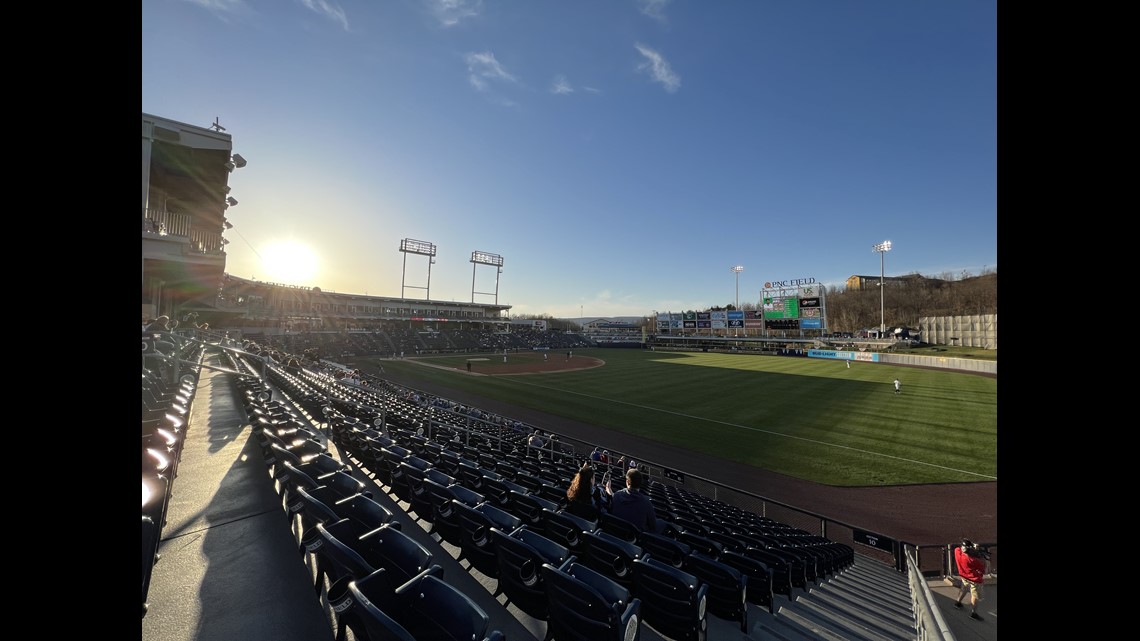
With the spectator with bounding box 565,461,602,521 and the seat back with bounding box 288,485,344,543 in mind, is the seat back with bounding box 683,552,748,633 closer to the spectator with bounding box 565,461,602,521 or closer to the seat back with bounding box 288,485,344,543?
the spectator with bounding box 565,461,602,521

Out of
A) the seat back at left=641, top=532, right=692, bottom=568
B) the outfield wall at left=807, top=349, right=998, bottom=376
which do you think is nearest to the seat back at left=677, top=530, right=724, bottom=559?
the seat back at left=641, top=532, right=692, bottom=568

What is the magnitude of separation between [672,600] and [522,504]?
247 cm

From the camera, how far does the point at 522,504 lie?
571cm

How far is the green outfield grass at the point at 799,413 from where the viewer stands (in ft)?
54.4

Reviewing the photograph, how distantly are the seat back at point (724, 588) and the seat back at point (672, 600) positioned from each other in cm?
67

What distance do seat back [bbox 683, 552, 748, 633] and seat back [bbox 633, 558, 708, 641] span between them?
2.20 ft

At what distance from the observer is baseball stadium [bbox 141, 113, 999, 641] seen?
356cm

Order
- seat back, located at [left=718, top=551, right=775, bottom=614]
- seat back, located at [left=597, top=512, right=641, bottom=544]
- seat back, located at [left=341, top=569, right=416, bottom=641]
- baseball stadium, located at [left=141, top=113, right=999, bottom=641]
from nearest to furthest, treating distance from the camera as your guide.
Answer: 1. seat back, located at [left=341, top=569, right=416, bottom=641]
2. baseball stadium, located at [left=141, top=113, right=999, bottom=641]
3. seat back, located at [left=718, top=551, right=775, bottom=614]
4. seat back, located at [left=597, top=512, right=641, bottom=544]

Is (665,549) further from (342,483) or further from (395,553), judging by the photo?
(342,483)

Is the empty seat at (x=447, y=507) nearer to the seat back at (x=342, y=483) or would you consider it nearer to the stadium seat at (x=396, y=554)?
the seat back at (x=342, y=483)

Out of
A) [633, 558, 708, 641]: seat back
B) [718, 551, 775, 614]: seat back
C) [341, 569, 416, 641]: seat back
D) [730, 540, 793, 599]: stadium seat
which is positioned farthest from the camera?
[730, 540, 793, 599]: stadium seat

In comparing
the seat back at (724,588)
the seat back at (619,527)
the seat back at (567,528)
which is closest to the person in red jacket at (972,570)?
the seat back at (724,588)
